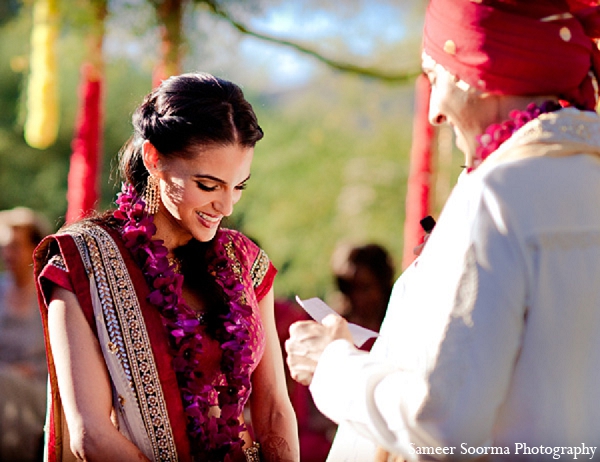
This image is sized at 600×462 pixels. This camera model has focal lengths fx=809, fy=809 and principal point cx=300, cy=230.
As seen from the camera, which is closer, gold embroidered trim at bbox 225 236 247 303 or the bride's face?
the bride's face

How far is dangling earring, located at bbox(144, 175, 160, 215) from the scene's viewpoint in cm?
233

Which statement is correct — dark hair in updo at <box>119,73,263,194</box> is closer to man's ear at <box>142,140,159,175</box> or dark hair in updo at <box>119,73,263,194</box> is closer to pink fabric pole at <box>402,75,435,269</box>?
man's ear at <box>142,140,159,175</box>

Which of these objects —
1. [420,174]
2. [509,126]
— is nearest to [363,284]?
[420,174]

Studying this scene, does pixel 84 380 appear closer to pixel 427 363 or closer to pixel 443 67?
pixel 427 363

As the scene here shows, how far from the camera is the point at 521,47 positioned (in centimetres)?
173

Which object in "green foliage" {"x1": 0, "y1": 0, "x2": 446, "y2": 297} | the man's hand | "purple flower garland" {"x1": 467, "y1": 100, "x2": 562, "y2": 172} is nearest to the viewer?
"purple flower garland" {"x1": 467, "y1": 100, "x2": 562, "y2": 172}

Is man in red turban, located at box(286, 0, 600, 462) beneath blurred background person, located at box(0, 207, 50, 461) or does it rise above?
above

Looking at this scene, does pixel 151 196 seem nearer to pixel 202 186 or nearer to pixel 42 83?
pixel 202 186

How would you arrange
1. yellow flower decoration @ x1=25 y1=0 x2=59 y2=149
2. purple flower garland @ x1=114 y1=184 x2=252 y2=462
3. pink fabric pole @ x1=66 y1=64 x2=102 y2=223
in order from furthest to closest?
pink fabric pole @ x1=66 y1=64 x2=102 y2=223 < yellow flower decoration @ x1=25 y1=0 x2=59 y2=149 < purple flower garland @ x1=114 y1=184 x2=252 y2=462

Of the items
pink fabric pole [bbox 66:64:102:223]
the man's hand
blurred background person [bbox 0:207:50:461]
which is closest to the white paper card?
the man's hand

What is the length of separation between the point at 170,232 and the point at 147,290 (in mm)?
216

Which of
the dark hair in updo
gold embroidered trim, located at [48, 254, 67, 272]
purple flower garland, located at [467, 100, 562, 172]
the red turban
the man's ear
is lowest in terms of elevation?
gold embroidered trim, located at [48, 254, 67, 272]

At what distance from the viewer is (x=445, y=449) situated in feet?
5.23

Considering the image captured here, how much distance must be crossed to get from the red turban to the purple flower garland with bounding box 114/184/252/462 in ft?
3.21
